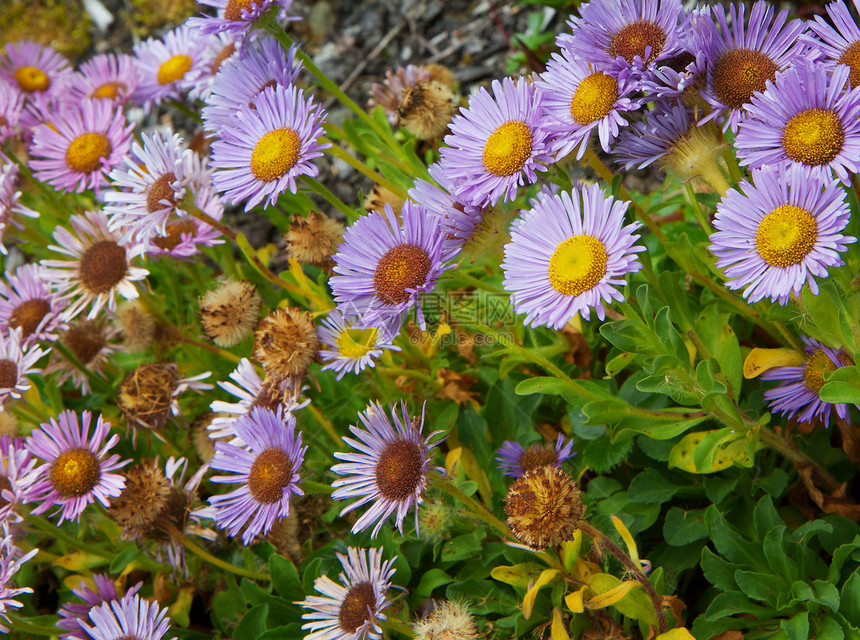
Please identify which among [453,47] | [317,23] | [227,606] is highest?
[317,23]

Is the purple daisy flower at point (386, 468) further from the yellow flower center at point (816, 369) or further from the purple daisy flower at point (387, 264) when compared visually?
the yellow flower center at point (816, 369)

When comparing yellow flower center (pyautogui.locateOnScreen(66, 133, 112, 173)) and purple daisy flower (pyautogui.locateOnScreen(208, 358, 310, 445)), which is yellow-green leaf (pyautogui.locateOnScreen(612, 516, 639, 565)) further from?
yellow flower center (pyautogui.locateOnScreen(66, 133, 112, 173))

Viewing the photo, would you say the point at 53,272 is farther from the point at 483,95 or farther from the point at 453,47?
the point at 453,47

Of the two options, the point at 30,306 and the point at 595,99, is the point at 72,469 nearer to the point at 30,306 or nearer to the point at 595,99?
the point at 30,306

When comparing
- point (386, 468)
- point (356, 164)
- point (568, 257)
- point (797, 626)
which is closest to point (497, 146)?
point (568, 257)

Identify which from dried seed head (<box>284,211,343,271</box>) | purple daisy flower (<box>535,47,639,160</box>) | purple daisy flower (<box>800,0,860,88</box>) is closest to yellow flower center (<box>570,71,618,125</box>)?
purple daisy flower (<box>535,47,639,160</box>)

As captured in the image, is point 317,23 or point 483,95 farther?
point 317,23

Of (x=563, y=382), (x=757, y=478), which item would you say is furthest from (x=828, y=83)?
(x=757, y=478)
